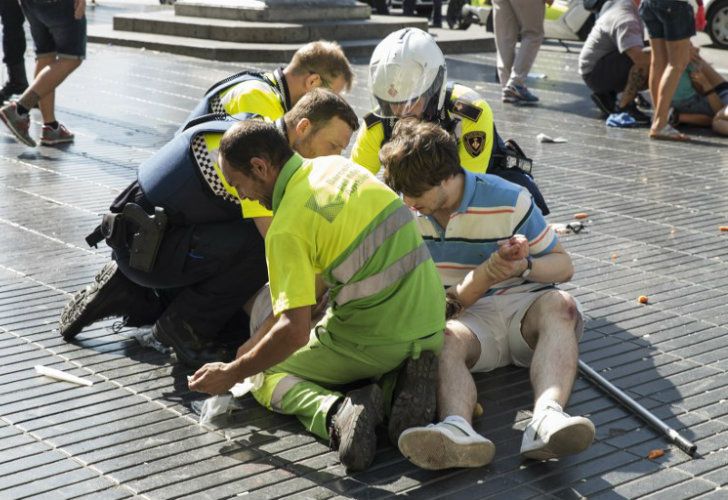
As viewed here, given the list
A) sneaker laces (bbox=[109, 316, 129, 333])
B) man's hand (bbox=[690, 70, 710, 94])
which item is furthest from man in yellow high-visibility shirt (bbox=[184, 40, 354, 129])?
man's hand (bbox=[690, 70, 710, 94])

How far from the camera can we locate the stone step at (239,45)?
542 inches

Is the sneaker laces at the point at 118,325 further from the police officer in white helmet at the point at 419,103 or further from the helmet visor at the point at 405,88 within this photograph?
the helmet visor at the point at 405,88

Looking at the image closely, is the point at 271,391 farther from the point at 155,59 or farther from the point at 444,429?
the point at 155,59

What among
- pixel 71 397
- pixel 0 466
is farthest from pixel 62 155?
pixel 0 466

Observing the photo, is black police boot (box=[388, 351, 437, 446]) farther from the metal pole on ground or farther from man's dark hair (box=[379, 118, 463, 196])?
the metal pole on ground

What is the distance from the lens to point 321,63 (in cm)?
535

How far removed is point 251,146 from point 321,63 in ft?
5.49

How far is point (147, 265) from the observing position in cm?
466

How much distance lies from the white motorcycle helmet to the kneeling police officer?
1.03ft

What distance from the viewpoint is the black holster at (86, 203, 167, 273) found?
15.2ft

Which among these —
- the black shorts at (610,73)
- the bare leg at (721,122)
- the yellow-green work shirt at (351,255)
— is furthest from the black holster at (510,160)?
the black shorts at (610,73)

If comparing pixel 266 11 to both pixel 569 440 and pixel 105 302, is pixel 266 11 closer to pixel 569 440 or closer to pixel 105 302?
pixel 105 302

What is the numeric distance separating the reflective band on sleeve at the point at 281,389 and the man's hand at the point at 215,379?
313 mm

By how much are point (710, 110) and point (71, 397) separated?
7.31m
